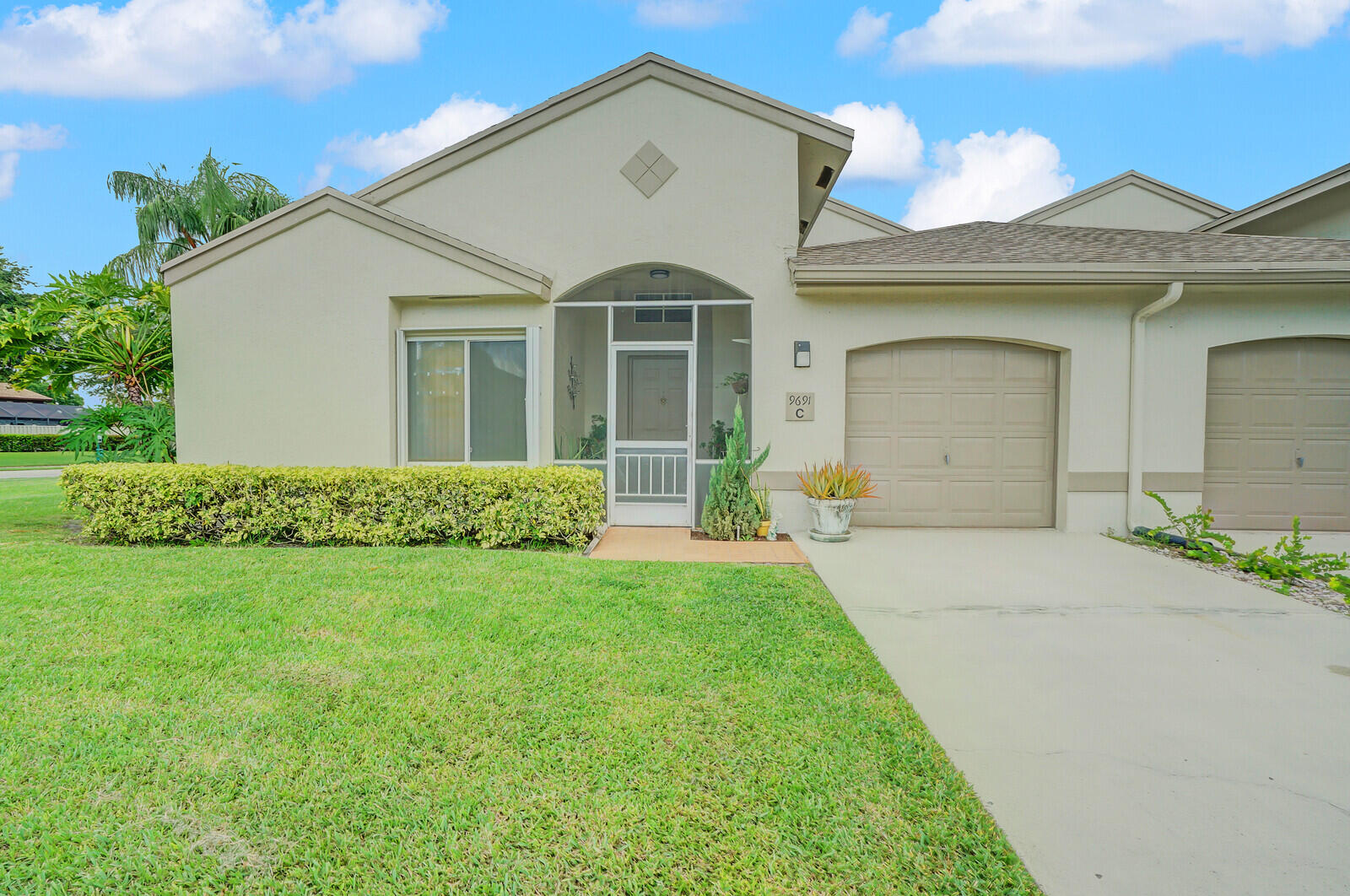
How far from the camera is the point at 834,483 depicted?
7738 millimetres

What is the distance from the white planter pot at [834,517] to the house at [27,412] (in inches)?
1456

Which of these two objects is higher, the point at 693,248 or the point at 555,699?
the point at 693,248

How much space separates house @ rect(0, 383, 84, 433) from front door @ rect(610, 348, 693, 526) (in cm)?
3452

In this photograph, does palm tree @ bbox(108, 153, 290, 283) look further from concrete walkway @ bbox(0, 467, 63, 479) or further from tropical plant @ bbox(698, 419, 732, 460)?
tropical plant @ bbox(698, 419, 732, 460)

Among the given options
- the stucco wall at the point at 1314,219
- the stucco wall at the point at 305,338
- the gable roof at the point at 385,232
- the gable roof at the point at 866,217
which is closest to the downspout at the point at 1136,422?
the stucco wall at the point at 1314,219

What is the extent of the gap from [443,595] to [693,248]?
209 inches

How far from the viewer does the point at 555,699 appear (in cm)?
335

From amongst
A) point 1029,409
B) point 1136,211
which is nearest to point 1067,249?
point 1029,409

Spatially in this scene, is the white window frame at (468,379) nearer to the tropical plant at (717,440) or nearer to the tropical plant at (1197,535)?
the tropical plant at (717,440)

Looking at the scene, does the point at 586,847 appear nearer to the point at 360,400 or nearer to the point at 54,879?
the point at 54,879

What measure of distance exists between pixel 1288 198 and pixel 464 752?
546 inches

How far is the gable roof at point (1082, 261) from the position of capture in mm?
7492

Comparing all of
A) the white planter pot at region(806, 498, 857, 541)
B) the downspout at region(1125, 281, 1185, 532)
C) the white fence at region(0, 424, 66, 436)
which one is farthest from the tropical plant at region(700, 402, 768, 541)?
the white fence at region(0, 424, 66, 436)

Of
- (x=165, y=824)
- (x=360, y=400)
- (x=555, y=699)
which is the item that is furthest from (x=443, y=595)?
(x=360, y=400)
